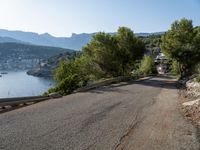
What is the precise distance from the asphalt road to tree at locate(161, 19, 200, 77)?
4432 centimetres

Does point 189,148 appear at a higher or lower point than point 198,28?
lower

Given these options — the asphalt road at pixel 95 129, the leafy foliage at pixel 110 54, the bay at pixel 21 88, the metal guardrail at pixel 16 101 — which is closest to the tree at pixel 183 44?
the leafy foliage at pixel 110 54

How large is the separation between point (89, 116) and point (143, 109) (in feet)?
10.4

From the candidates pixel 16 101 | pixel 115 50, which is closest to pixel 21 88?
pixel 115 50

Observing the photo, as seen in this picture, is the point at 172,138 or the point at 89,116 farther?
the point at 89,116

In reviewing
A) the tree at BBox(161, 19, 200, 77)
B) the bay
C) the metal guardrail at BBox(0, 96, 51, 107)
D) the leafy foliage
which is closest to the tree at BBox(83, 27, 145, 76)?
the leafy foliage

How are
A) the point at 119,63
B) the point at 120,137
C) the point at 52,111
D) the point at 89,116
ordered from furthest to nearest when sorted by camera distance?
the point at 119,63, the point at 52,111, the point at 89,116, the point at 120,137

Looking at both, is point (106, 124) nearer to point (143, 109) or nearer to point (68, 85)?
point (143, 109)

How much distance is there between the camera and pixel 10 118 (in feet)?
34.6

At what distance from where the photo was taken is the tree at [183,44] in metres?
55.9

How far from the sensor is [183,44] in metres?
57.6

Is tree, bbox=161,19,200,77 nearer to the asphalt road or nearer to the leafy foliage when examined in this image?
the leafy foliage

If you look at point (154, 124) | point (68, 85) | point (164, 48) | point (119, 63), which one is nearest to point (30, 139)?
point (154, 124)

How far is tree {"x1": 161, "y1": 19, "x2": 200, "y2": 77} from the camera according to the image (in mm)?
55938
